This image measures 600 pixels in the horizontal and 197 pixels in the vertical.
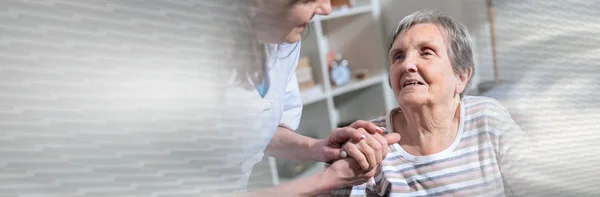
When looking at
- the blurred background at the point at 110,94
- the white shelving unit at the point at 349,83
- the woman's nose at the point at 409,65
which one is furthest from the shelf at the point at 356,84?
the blurred background at the point at 110,94

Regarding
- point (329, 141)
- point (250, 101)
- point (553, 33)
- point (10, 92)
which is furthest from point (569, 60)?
point (10, 92)

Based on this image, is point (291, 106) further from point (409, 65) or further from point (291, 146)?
point (409, 65)

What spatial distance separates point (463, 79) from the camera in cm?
68

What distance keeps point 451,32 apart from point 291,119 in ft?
0.80

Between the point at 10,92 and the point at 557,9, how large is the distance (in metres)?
0.61

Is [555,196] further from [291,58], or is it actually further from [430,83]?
[291,58]

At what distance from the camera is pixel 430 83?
0.65 meters

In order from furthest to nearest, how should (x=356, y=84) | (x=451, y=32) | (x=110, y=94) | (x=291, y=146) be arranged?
(x=356, y=84) < (x=451, y=32) < (x=291, y=146) < (x=110, y=94)

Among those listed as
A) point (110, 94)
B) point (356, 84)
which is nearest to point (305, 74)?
point (356, 84)

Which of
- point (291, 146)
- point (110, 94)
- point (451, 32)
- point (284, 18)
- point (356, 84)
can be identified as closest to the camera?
point (110, 94)

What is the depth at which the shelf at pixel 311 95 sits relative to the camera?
27.6 inches

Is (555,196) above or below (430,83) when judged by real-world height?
below

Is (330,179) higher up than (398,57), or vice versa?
(398,57)

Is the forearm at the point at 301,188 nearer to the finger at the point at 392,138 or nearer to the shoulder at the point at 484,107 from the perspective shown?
the finger at the point at 392,138
